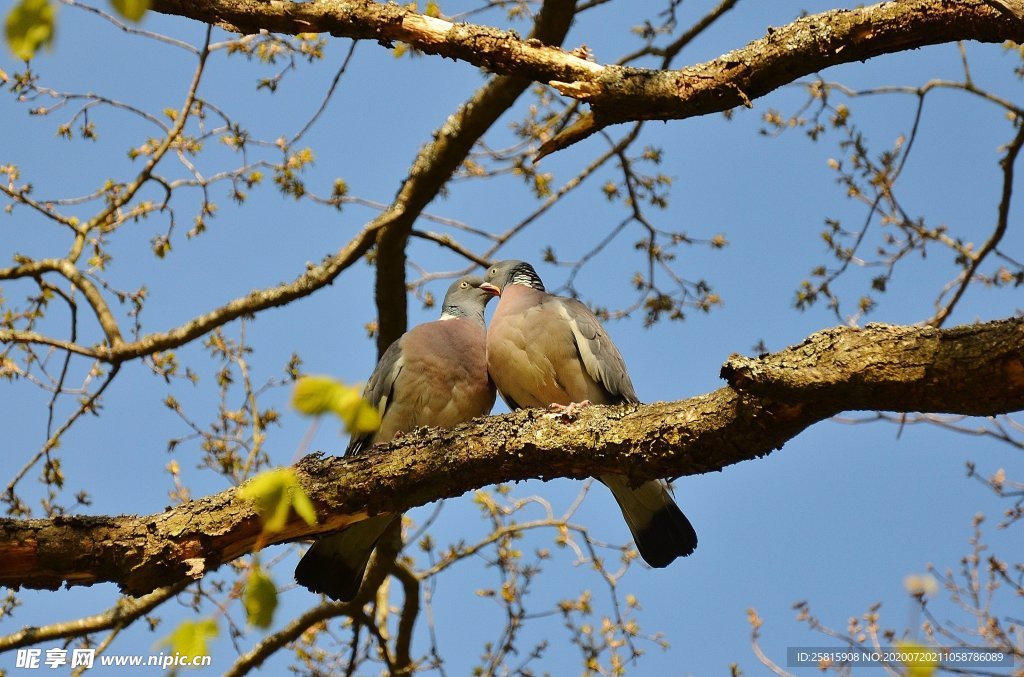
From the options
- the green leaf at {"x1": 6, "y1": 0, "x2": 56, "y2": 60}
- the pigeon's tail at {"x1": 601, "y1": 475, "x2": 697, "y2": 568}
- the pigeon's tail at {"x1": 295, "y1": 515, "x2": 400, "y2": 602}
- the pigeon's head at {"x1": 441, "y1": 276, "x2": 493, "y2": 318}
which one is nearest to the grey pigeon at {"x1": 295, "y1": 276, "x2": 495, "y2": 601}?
the pigeon's tail at {"x1": 295, "y1": 515, "x2": 400, "y2": 602}

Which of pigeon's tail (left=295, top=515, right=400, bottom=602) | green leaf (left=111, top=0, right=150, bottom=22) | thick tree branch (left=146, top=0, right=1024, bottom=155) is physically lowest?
green leaf (left=111, top=0, right=150, bottom=22)

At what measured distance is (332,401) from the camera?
1.10 metres

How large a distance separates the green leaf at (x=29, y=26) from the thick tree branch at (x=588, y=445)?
1948mm

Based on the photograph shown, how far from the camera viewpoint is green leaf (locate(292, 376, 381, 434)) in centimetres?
108

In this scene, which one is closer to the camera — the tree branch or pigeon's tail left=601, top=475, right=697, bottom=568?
pigeon's tail left=601, top=475, right=697, bottom=568

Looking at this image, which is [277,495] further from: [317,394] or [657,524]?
[657,524]

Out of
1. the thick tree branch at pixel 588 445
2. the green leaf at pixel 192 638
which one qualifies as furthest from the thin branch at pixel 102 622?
the green leaf at pixel 192 638

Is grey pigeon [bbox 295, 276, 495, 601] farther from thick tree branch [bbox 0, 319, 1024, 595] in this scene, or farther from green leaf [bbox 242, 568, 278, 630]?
green leaf [bbox 242, 568, 278, 630]

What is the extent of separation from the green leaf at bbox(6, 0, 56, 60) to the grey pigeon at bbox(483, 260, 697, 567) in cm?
319

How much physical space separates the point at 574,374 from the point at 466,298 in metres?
1.27

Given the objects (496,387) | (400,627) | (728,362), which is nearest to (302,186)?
(496,387)

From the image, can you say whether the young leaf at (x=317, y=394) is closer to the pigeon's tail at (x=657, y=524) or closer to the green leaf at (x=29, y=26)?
the green leaf at (x=29, y=26)

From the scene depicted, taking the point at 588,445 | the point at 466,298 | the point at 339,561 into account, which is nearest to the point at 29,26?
the point at 588,445

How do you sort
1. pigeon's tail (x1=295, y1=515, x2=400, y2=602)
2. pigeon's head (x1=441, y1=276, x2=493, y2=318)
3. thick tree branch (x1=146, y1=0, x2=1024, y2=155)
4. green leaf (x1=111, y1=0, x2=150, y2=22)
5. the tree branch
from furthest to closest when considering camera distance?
1. pigeon's head (x1=441, y1=276, x2=493, y2=318)
2. the tree branch
3. pigeon's tail (x1=295, y1=515, x2=400, y2=602)
4. thick tree branch (x1=146, y1=0, x2=1024, y2=155)
5. green leaf (x1=111, y1=0, x2=150, y2=22)
